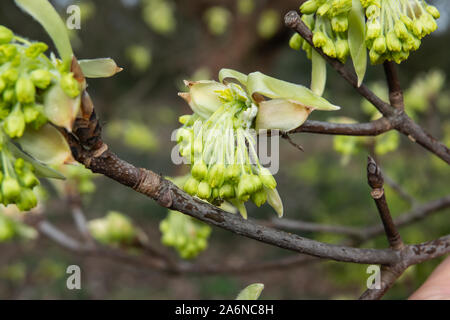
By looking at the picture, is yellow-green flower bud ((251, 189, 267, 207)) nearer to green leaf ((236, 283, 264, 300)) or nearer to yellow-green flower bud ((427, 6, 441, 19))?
green leaf ((236, 283, 264, 300))

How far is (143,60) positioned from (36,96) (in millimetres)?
4344

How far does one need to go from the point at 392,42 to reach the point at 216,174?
0.36m

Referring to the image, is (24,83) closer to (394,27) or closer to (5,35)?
(5,35)

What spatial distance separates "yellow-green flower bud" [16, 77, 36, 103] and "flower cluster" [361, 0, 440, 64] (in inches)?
20.3

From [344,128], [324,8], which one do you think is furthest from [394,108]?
[324,8]

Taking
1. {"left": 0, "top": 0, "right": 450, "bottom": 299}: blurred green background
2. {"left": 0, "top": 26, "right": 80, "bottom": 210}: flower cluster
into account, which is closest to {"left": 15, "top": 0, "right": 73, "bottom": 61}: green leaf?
Result: {"left": 0, "top": 26, "right": 80, "bottom": 210}: flower cluster

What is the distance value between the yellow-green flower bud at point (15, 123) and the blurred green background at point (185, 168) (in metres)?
1.17

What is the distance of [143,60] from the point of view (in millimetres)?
4738

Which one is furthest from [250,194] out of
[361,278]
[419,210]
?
[361,278]

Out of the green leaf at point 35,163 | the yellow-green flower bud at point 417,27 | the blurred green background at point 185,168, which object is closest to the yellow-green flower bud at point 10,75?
the green leaf at point 35,163

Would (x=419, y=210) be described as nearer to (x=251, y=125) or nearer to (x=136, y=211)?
(x=251, y=125)

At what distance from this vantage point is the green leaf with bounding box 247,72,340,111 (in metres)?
0.66

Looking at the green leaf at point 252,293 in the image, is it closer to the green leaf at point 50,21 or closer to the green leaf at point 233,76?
the green leaf at point 233,76

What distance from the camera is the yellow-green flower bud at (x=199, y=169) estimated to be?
0.66 meters
